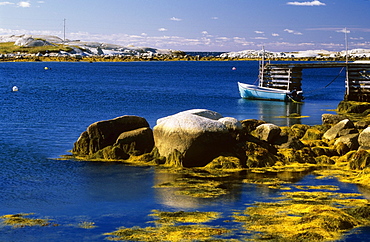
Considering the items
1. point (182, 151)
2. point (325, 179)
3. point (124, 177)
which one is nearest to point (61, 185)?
point (124, 177)

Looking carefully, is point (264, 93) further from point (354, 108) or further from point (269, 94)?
point (354, 108)

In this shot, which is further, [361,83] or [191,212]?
[361,83]

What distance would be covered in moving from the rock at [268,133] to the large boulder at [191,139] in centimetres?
231

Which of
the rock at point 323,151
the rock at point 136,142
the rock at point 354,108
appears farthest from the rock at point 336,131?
the rock at point 354,108

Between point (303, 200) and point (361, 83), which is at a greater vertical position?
point (361, 83)

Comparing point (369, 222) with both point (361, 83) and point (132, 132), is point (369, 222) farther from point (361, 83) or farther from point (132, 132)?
point (361, 83)

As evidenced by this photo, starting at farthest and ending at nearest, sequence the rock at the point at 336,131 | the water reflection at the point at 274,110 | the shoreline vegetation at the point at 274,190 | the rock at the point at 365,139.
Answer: the water reflection at the point at 274,110 → the rock at the point at 336,131 → the rock at the point at 365,139 → the shoreline vegetation at the point at 274,190

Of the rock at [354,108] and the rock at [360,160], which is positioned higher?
the rock at [354,108]

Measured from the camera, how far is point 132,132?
2291 centimetres

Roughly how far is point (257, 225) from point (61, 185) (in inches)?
307

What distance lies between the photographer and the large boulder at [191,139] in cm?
2042

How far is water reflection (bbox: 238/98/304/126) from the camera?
118ft

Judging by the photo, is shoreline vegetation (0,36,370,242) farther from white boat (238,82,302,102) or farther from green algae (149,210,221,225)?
white boat (238,82,302,102)

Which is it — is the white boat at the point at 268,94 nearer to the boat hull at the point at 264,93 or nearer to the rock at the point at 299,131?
the boat hull at the point at 264,93
